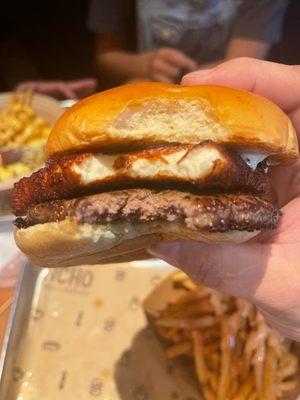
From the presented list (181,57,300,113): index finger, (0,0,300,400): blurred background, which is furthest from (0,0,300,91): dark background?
(181,57,300,113): index finger

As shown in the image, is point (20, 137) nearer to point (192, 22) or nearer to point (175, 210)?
point (192, 22)

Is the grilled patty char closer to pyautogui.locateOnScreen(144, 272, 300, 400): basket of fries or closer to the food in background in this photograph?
pyautogui.locateOnScreen(144, 272, 300, 400): basket of fries

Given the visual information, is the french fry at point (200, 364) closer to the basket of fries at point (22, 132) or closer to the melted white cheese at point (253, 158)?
the melted white cheese at point (253, 158)

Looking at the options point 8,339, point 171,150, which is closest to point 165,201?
point 171,150

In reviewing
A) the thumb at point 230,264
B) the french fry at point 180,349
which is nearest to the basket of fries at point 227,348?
the french fry at point 180,349

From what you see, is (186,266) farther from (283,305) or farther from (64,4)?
(64,4)

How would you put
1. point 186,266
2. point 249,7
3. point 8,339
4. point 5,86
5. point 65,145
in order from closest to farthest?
point 65,145 → point 186,266 → point 8,339 → point 249,7 → point 5,86
